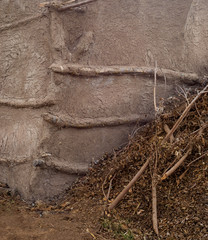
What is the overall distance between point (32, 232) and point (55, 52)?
1.28m

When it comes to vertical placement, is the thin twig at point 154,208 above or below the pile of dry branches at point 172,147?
below

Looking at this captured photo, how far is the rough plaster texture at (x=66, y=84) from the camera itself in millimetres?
2424

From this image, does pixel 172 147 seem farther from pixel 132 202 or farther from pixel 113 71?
pixel 113 71

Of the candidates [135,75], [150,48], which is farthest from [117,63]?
[150,48]

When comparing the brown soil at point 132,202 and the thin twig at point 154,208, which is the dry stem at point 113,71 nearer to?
the brown soil at point 132,202

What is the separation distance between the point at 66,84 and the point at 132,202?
1.00 metres

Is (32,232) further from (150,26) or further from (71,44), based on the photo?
(150,26)

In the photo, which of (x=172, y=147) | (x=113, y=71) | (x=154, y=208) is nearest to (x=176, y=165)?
(x=172, y=147)

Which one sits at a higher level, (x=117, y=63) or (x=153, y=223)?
(x=117, y=63)

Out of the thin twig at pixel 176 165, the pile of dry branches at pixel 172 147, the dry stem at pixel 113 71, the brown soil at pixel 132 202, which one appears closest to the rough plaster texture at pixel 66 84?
the dry stem at pixel 113 71

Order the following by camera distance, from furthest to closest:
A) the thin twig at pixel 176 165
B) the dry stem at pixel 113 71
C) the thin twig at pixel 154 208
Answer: the dry stem at pixel 113 71 < the thin twig at pixel 176 165 < the thin twig at pixel 154 208

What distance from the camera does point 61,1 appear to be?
240cm

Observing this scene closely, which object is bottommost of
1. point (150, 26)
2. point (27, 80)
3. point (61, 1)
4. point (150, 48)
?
point (27, 80)

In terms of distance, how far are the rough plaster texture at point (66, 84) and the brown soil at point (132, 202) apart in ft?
0.51
